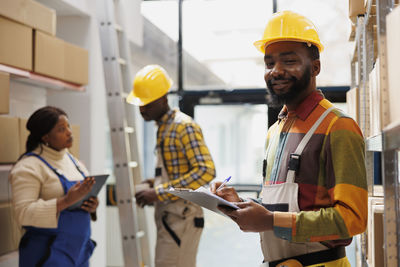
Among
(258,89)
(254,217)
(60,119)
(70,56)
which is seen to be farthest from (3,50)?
(258,89)

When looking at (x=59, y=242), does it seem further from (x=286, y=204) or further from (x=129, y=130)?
(x=286, y=204)

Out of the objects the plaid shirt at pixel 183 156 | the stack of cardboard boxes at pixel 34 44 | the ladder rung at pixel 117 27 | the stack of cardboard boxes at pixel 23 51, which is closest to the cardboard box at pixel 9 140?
the stack of cardboard boxes at pixel 23 51

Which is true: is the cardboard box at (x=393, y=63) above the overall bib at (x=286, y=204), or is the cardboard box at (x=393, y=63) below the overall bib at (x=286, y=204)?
above

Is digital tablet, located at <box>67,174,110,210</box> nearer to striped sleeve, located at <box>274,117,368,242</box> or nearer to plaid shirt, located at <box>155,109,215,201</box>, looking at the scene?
plaid shirt, located at <box>155,109,215,201</box>

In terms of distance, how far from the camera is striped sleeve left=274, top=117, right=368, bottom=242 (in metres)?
1.34

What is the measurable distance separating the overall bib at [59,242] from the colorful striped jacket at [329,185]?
1.68m

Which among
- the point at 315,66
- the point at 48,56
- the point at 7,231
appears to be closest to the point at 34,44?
the point at 48,56

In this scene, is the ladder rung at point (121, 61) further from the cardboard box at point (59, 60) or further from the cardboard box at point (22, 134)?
the cardboard box at point (22, 134)

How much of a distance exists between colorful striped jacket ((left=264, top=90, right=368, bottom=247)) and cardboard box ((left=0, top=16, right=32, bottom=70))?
2.01 metres

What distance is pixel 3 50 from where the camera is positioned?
277cm

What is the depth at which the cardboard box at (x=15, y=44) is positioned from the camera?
2773 mm

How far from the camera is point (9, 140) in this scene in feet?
9.62

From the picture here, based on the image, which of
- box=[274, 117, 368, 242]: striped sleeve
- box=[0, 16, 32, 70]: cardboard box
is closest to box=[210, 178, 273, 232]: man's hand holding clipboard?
box=[274, 117, 368, 242]: striped sleeve

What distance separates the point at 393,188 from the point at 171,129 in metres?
1.78
